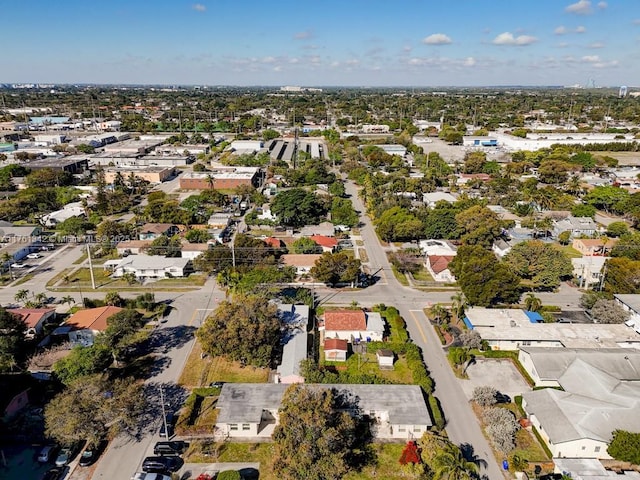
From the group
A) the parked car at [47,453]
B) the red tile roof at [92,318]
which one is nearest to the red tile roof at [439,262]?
the red tile roof at [92,318]

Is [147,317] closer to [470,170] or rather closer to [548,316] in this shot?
[548,316]

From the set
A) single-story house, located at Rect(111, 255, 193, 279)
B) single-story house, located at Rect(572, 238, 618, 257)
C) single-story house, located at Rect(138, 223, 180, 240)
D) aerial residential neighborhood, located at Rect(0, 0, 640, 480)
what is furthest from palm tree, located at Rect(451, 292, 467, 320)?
single-story house, located at Rect(138, 223, 180, 240)

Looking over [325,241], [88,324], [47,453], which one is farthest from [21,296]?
[325,241]

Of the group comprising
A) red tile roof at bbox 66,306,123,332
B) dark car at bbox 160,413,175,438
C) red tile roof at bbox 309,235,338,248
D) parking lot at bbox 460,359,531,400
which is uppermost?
red tile roof at bbox 309,235,338,248

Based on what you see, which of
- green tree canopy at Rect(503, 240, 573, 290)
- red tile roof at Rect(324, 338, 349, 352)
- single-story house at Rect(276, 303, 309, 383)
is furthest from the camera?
green tree canopy at Rect(503, 240, 573, 290)

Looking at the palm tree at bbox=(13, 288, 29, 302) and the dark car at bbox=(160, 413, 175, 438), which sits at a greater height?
the palm tree at bbox=(13, 288, 29, 302)

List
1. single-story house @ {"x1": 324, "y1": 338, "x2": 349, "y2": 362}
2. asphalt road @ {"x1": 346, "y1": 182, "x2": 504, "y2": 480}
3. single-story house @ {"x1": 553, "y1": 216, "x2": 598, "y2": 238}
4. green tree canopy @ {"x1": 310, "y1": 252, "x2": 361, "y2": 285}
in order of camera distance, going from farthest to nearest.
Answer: single-story house @ {"x1": 553, "y1": 216, "x2": 598, "y2": 238} → green tree canopy @ {"x1": 310, "y1": 252, "x2": 361, "y2": 285} → single-story house @ {"x1": 324, "y1": 338, "x2": 349, "y2": 362} → asphalt road @ {"x1": 346, "y1": 182, "x2": 504, "y2": 480}

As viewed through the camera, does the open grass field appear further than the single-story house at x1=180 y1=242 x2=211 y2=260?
No

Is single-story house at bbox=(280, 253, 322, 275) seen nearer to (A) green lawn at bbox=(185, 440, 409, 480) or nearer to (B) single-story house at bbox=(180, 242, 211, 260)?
(B) single-story house at bbox=(180, 242, 211, 260)
